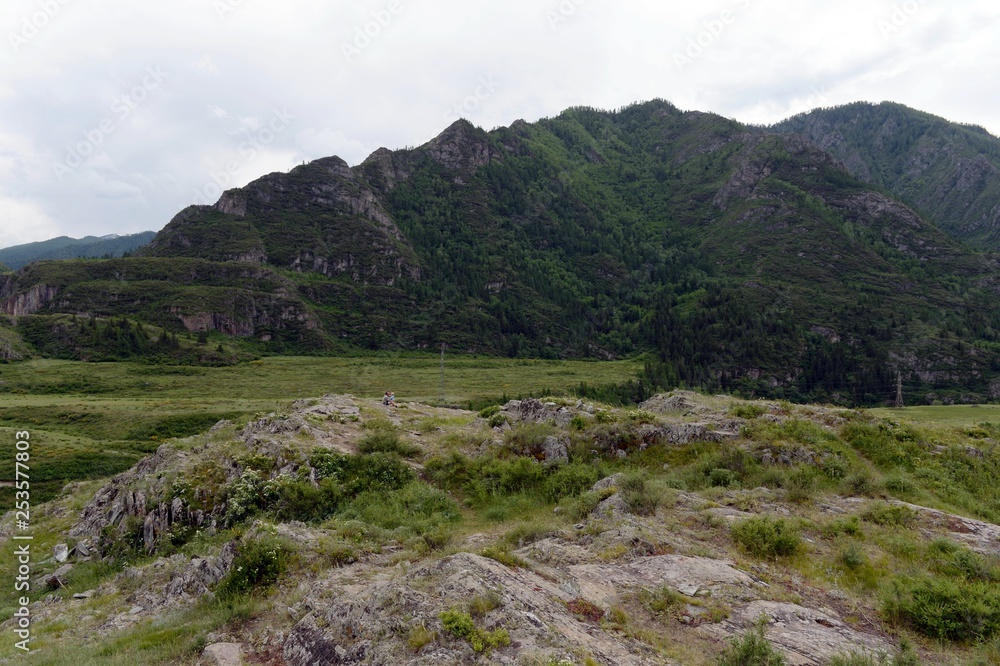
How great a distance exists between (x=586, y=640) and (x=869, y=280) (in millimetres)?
194332

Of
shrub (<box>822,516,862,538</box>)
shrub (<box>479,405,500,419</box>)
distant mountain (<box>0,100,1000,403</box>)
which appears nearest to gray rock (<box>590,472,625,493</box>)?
shrub (<box>822,516,862,538</box>)

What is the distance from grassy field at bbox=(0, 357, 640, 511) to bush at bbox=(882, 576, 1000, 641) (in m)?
42.7

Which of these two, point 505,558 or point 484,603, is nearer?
point 484,603

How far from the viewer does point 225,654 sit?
787 cm

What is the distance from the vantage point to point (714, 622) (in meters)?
7.47

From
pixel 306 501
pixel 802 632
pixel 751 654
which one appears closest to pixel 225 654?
pixel 306 501

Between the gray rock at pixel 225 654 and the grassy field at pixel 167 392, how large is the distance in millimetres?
36623

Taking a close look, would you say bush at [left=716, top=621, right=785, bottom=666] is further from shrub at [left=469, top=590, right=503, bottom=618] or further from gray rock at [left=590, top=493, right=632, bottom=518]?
gray rock at [left=590, top=493, right=632, bottom=518]

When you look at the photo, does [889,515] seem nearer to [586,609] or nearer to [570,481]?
[570,481]

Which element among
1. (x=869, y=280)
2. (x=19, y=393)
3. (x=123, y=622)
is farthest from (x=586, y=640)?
(x=869, y=280)

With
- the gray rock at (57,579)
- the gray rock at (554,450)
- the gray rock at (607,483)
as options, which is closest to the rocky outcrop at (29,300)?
the gray rock at (57,579)

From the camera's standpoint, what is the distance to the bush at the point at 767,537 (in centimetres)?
975

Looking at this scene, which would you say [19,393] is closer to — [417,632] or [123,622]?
[123,622]

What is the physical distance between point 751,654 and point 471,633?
3.75 metres
